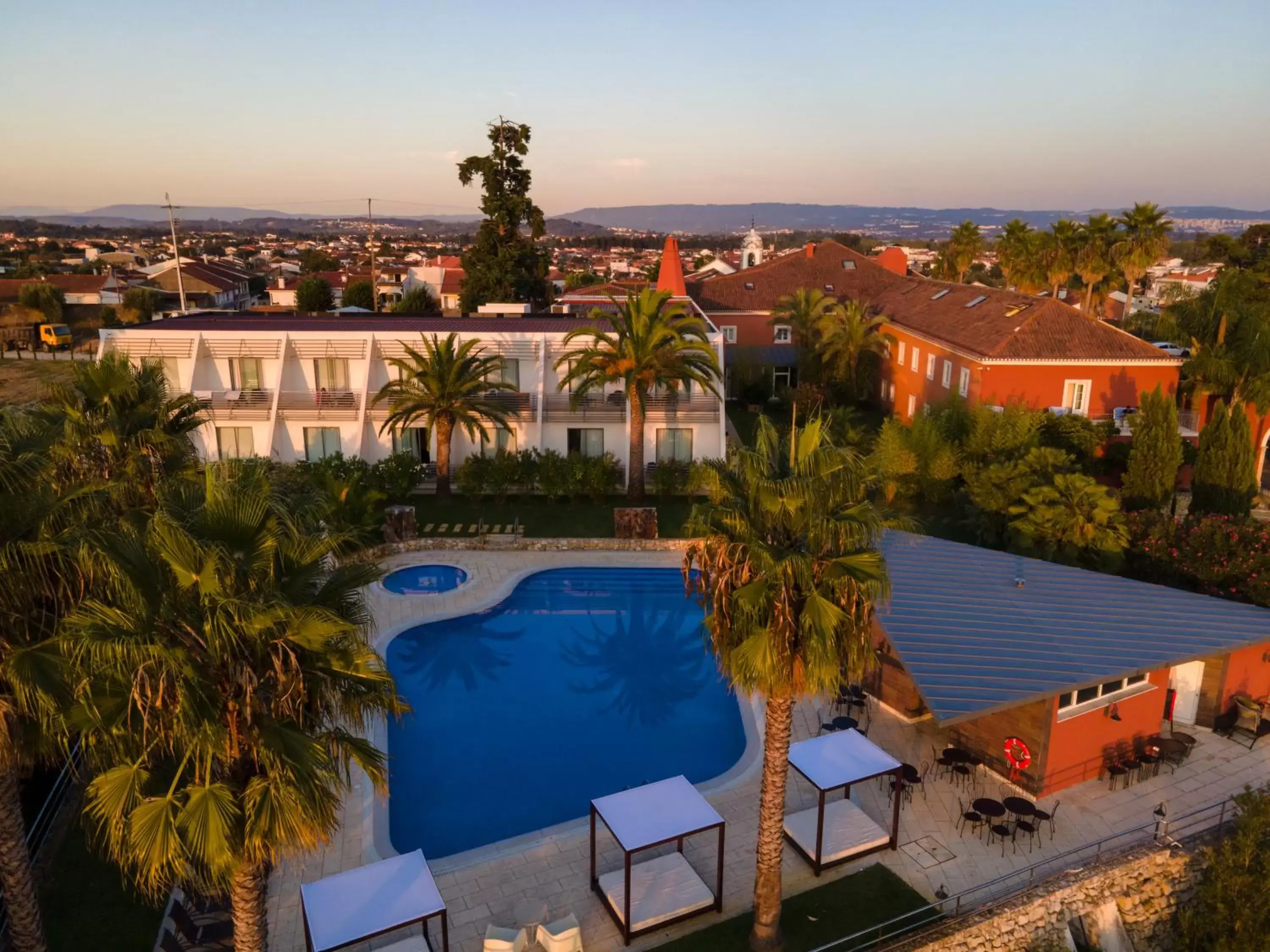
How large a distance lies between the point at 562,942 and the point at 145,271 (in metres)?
112

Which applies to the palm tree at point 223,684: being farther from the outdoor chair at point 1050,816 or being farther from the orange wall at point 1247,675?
the orange wall at point 1247,675

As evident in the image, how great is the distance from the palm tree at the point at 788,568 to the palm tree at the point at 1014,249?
49.8 m

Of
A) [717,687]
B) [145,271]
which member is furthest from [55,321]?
[717,687]

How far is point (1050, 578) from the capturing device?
59.1 feet

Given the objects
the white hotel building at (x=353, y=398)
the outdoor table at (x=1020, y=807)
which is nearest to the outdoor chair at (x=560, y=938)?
the outdoor table at (x=1020, y=807)

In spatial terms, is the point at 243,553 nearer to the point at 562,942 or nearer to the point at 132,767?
the point at 132,767

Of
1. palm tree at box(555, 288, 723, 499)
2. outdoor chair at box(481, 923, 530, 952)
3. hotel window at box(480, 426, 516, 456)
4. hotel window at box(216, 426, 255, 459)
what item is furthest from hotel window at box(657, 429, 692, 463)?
outdoor chair at box(481, 923, 530, 952)

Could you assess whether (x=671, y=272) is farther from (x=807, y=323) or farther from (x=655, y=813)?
(x=655, y=813)

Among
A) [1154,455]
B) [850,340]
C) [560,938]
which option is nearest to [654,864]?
[560,938]

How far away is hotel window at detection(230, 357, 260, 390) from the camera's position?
33.8 m

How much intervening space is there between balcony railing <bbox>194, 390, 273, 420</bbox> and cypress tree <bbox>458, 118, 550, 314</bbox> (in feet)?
79.6

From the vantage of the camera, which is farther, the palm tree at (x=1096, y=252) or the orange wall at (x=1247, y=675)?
the palm tree at (x=1096, y=252)

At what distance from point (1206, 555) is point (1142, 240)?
1379 inches

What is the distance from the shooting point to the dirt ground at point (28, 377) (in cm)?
5138
